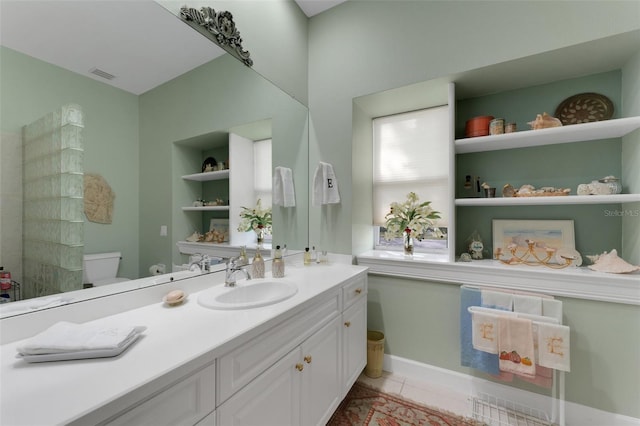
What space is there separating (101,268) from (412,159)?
2277 millimetres

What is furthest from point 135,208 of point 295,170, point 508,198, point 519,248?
point 519,248

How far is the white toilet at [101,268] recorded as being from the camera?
1021 mm

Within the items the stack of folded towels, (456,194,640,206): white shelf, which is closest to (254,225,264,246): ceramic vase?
the stack of folded towels

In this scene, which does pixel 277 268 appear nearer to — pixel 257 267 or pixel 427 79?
pixel 257 267

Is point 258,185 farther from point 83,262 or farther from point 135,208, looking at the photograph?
point 83,262

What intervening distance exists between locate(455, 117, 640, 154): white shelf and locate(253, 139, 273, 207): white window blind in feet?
4.63

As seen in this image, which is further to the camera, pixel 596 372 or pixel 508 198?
pixel 508 198

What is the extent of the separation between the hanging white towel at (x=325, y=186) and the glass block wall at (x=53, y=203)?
1526 millimetres

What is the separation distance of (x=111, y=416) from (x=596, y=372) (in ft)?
7.94

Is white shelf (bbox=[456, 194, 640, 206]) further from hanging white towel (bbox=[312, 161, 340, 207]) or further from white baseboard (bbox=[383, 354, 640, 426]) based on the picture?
white baseboard (bbox=[383, 354, 640, 426])

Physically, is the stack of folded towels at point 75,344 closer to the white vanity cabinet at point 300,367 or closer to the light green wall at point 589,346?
the white vanity cabinet at point 300,367

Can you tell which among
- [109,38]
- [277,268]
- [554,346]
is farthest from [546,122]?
[109,38]

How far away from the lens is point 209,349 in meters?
0.78

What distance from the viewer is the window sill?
1.48m
